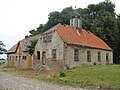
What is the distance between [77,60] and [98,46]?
665cm

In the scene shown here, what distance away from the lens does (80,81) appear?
22641 millimetres

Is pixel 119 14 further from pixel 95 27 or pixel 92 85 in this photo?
pixel 92 85

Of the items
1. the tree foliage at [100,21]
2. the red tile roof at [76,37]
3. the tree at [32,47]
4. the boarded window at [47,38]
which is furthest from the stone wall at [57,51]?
the tree foliage at [100,21]

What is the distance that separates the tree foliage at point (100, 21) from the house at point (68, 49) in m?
7.42

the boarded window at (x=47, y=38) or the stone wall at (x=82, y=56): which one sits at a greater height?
the boarded window at (x=47, y=38)

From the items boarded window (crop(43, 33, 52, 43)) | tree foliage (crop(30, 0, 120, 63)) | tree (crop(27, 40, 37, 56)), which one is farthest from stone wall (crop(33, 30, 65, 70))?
tree foliage (crop(30, 0, 120, 63))

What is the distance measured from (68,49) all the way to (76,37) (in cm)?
413

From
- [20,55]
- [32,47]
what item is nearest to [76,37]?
[32,47]

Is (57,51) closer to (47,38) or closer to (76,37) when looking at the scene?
(47,38)

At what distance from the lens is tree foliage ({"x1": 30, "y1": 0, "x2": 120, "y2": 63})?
→ 176 feet

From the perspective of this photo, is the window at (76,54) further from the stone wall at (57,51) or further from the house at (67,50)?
the stone wall at (57,51)

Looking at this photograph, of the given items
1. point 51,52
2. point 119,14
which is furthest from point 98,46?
point 119,14

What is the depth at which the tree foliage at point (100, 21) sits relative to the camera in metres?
53.7

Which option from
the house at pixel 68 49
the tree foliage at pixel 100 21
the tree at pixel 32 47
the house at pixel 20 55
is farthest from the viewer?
the tree foliage at pixel 100 21
